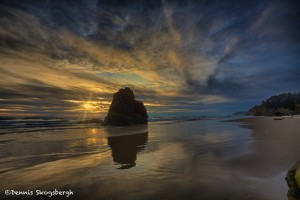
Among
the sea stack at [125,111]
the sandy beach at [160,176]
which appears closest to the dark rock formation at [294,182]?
the sandy beach at [160,176]

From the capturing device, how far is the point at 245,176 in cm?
731

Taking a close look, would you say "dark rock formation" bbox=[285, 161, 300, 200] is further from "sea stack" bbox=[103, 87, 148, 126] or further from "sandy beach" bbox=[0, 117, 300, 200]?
"sea stack" bbox=[103, 87, 148, 126]

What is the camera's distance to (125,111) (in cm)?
5016

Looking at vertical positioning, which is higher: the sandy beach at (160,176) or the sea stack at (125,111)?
the sea stack at (125,111)

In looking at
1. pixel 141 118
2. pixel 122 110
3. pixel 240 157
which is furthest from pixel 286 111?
pixel 240 157

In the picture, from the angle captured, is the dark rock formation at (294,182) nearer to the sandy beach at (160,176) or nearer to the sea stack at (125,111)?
the sandy beach at (160,176)

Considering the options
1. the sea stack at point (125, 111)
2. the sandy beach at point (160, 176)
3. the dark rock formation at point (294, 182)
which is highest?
the sea stack at point (125, 111)

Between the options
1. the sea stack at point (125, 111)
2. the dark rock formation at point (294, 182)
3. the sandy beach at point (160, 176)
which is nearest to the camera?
the dark rock formation at point (294, 182)

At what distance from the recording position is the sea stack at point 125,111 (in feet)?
158

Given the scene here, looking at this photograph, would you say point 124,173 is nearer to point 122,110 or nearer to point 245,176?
Answer: point 245,176

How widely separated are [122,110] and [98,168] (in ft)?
134

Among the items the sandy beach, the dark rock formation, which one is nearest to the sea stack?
the sandy beach

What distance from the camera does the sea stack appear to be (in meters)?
48.1

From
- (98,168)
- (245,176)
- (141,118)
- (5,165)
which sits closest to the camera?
(245,176)
